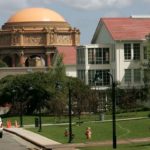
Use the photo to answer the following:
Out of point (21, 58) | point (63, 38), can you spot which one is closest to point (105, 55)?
point (21, 58)

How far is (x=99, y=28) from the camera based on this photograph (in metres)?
91.0

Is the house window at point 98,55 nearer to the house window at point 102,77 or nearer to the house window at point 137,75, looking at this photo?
the house window at point 102,77

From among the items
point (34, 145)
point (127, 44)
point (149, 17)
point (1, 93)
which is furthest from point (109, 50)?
point (34, 145)

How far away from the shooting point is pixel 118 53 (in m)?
81.0

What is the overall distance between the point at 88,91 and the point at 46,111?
1004 centimetres

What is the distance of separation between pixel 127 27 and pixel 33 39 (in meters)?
74.2

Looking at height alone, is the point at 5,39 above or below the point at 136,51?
above

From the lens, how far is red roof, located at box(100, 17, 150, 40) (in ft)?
266

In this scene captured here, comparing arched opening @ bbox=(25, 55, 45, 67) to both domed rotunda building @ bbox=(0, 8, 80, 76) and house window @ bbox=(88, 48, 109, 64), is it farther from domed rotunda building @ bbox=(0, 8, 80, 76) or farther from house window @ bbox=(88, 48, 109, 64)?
house window @ bbox=(88, 48, 109, 64)

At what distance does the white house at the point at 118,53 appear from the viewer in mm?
80625

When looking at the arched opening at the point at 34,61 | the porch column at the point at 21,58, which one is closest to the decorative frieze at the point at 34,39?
the porch column at the point at 21,58

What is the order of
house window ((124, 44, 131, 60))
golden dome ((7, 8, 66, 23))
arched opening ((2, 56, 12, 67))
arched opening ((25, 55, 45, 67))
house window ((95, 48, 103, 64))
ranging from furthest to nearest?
golden dome ((7, 8, 66, 23)), arched opening ((2, 56, 12, 67)), arched opening ((25, 55, 45, 67)), house window ((95, 48, 103, 64)), house window ((124, 44, 131, 60))

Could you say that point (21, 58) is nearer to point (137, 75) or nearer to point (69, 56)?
point (69, 56)

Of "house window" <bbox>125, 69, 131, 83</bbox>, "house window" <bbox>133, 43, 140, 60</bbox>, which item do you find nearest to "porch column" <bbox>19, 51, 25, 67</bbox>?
"house window" <bbox>125, 69, 131, 83</bbox>
